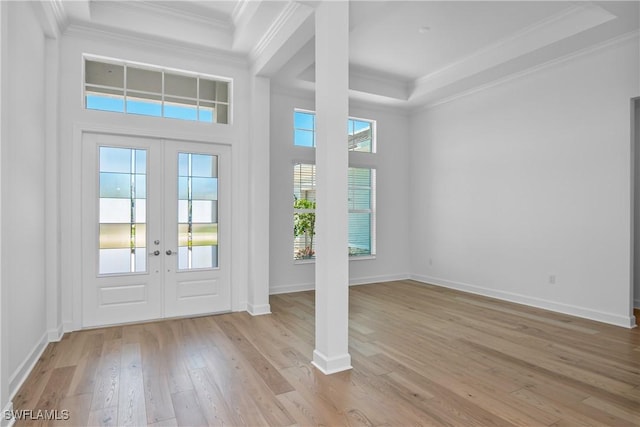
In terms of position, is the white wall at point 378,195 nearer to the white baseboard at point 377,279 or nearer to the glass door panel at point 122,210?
the white baseboard at point 377,279

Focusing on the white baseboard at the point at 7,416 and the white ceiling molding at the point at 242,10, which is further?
the white ceiling molding at the point at 242,10

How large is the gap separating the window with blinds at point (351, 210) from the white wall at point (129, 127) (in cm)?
147

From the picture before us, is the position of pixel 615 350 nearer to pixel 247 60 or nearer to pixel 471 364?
pixel 471 364

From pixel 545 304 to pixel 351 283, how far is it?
9.75ft

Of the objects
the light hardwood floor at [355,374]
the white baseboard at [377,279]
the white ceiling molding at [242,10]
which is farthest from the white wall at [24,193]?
the white baseboard at [377,279]

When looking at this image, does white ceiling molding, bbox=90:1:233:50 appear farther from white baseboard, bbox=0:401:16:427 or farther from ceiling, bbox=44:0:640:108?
white baseboard, bbox=0:401:16:427

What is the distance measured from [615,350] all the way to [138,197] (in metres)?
5.19

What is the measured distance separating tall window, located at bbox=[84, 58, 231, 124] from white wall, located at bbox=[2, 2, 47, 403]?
1.91 ft

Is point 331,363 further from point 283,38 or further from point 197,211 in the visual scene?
point 283,38

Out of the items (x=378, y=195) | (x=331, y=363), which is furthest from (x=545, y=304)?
(x=331, y=363)

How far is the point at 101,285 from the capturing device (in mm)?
4141

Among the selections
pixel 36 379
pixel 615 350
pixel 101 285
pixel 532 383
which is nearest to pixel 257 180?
pixel 101 285

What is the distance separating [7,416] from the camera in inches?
87.0

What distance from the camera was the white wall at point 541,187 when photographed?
4262 mm
